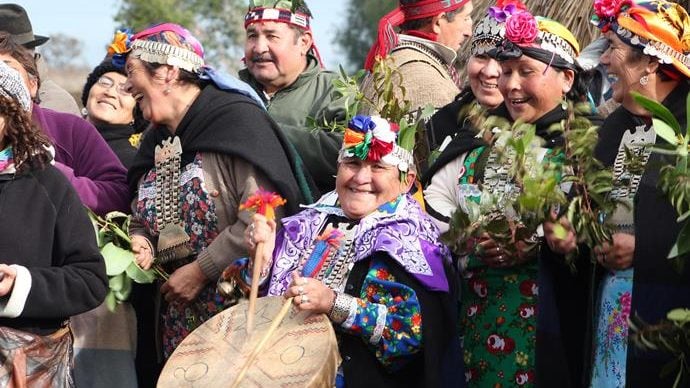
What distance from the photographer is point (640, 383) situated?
476cm

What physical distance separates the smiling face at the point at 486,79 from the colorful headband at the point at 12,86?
6.48 feet

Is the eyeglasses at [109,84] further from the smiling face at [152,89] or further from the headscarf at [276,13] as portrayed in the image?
the smiling face at [152,89]

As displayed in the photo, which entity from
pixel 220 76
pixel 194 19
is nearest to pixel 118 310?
pixel 220 76

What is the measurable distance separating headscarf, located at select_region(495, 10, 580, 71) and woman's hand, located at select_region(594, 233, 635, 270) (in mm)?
1049

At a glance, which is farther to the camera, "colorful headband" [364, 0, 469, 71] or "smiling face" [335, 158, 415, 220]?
"colorful headband" [364, 0, 469, 71]

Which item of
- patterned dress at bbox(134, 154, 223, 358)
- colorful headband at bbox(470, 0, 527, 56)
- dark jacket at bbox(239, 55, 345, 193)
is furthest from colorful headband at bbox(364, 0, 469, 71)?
patterned dress at bbox(134, 154, 223, 358)

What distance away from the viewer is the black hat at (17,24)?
7164 mm

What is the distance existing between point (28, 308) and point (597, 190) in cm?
208

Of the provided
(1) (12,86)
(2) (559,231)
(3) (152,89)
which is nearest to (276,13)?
(3) (152,89)

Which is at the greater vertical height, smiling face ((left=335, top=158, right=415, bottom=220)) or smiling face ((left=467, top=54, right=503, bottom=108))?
smiling face ((left=467, top=54, right=503, bottom=108))

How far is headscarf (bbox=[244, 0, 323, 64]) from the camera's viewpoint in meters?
6.91

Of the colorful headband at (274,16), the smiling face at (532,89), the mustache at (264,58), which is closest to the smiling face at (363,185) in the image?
the smiling face at (532,89)

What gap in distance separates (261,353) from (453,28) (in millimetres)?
2491

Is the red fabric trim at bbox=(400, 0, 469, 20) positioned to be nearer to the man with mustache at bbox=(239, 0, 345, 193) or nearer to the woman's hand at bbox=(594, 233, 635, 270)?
the man with mustache at bbox=(239, 0, 345, 193)
